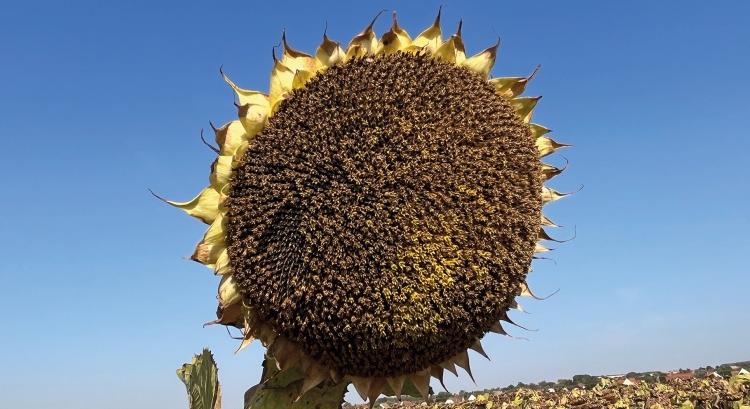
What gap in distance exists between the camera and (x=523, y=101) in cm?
674

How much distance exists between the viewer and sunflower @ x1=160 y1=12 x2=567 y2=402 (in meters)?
5.29

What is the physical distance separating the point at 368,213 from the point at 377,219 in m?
0.08

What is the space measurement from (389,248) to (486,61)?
92.8 inches

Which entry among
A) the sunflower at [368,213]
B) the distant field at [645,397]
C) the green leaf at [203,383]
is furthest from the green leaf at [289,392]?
the distant field at [645,397]

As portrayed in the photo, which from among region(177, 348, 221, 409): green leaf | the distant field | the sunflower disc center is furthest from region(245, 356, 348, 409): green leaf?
the distant field

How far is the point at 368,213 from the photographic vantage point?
17.4 ft

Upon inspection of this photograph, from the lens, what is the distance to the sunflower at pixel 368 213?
5289 mm

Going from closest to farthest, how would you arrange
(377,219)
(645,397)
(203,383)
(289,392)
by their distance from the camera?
(377,219) → (289,392) → (203,383) → (645,397)

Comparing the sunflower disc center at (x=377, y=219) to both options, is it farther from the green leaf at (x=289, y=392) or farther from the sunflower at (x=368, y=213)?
the green leaf at (x=289, y=392)

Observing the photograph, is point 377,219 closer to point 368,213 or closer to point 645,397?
point 368,213

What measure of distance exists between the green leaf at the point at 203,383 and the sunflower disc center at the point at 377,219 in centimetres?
157

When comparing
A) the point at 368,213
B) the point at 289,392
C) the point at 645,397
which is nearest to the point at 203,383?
the point at 289,392

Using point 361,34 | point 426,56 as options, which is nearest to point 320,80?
point 361,34

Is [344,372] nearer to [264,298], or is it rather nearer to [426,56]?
[264,298]
